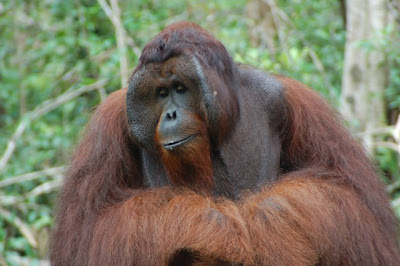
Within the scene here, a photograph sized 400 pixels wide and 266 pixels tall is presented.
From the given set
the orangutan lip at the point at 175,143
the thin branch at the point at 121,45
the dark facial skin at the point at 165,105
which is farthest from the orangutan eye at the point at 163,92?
the thin branch at the point at 121,45

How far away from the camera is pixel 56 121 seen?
19.9ft

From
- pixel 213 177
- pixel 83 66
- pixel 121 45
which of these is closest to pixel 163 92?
pixel 213 177

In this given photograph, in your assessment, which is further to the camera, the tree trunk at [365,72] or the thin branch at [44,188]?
the tree trunk at [365,72]

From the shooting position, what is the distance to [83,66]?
6176mm

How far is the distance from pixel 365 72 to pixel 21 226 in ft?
9.96

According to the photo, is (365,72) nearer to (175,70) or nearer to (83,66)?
(83,66)

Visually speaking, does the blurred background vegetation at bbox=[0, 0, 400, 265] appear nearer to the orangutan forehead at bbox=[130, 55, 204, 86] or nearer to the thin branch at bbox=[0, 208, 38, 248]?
the thin branch at bbox=[0, 208, 38, 248]

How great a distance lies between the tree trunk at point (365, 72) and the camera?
17.8ft

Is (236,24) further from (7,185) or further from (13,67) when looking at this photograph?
(7,185)

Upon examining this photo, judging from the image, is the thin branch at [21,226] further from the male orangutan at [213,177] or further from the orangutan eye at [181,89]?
the orangutan eye at [181,89]

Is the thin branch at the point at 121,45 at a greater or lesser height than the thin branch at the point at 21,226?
greater

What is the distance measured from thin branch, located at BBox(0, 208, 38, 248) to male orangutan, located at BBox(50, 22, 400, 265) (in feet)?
4.69

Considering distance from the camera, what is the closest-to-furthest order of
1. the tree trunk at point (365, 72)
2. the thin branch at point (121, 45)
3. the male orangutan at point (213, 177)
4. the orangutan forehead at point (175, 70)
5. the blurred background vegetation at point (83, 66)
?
the male orangutan at point (213, 177) < the orangutan forehead at point (175, 70) < the blurred background vegetation at point (83, 66) < the thin branch at point (121, 45) < the tree trunk at point (365, 72)

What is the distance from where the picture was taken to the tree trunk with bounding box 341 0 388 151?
542cm
